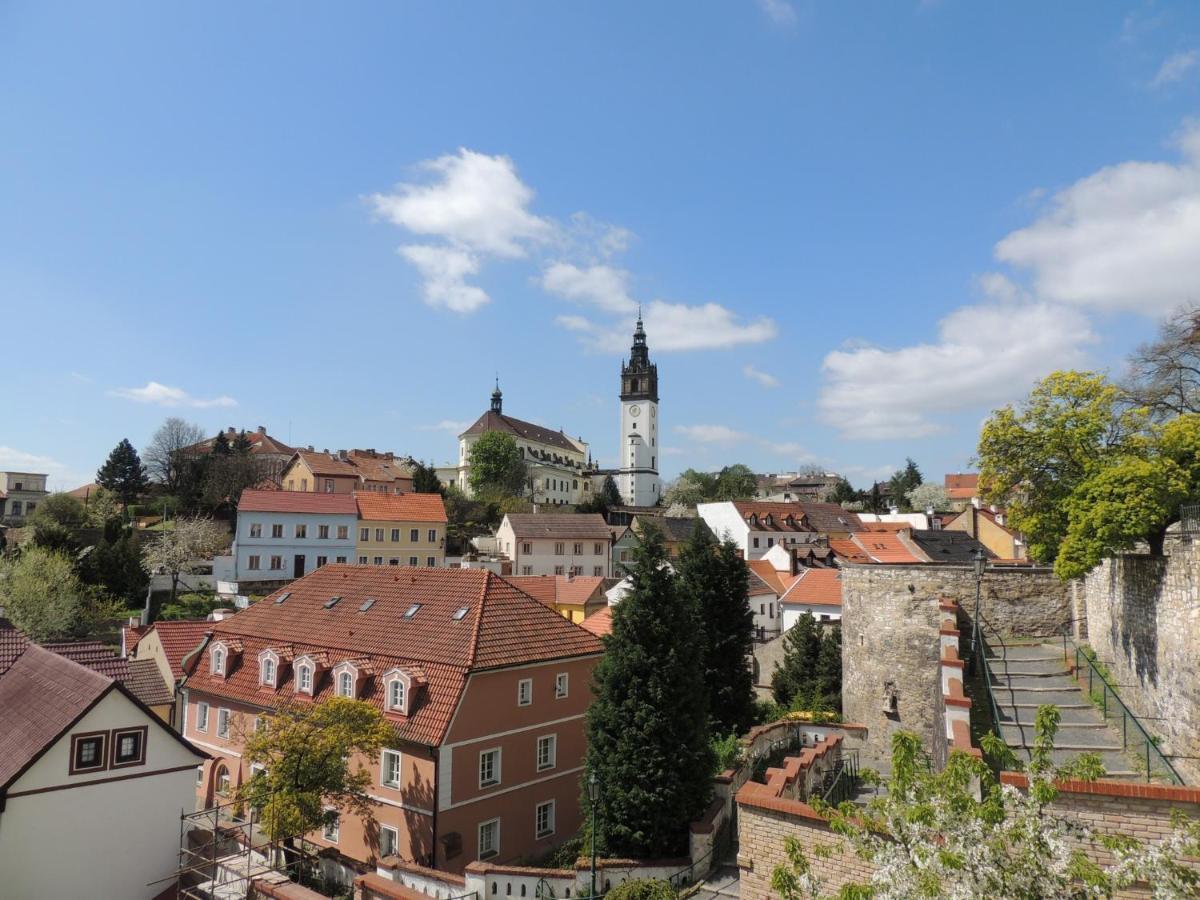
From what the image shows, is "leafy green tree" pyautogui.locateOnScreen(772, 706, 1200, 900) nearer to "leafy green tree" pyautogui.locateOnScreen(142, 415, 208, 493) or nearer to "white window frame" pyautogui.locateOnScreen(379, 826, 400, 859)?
"white window frame" pyautogui.locateOnScreen(379, 826, 400, 859)

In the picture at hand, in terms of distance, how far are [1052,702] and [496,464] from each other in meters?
87.7

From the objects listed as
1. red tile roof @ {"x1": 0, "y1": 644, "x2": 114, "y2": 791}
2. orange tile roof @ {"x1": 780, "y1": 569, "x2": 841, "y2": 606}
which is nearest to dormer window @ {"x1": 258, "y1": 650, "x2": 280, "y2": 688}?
red tile roof @ {"x1": 0, "y1": 644, "x2": 114, "y2": 791}

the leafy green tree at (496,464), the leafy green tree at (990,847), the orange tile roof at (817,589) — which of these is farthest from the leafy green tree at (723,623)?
the leafy green tree at (496,464)

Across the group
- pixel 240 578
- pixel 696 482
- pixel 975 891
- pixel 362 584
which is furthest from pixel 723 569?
pixel 696 482

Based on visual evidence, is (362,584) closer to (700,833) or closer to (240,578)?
(700,833)

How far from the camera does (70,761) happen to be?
57.8 feet

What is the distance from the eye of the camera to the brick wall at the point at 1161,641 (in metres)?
10.8

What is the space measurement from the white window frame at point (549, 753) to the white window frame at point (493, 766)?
1565 mm

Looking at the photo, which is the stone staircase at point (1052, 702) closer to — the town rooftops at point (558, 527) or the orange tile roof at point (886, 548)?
the orange tile roof at point (886, 548)

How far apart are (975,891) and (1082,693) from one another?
470 inches

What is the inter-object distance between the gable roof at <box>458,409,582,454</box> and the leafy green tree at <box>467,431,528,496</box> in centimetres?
1266

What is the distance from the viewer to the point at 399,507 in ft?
198

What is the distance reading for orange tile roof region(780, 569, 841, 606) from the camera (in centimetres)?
4206

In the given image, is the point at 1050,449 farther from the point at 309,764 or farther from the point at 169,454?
the point at 169,454
